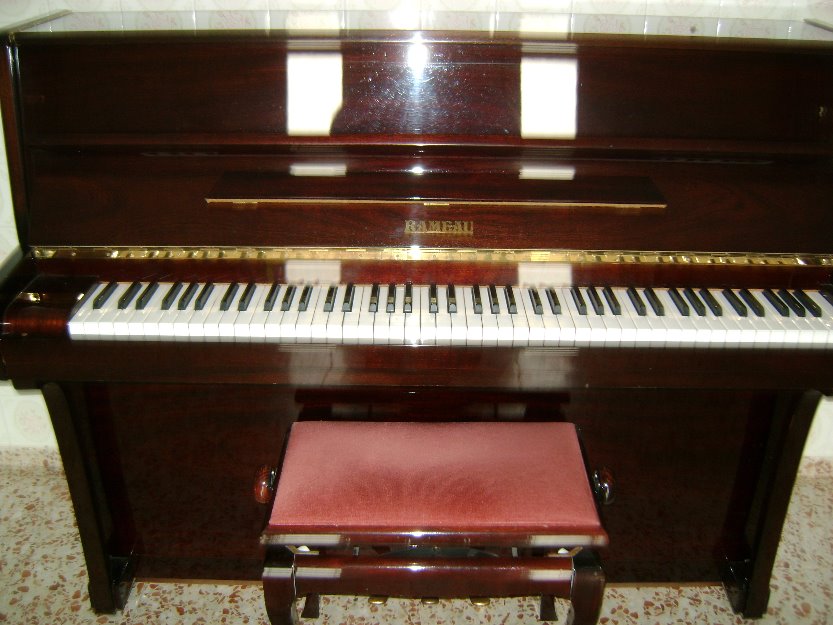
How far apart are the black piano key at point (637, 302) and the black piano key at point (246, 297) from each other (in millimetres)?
790

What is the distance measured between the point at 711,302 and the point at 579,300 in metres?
0.27

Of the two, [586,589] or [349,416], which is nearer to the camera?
[586,589]

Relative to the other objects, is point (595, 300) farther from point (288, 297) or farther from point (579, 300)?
point (288, 297)

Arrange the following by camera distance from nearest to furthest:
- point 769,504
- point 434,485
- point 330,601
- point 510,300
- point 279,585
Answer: point 279,585, point 434,485, point 510,300, point 769,504, point 330,601

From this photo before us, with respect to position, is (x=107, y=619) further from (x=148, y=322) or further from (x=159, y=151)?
(x=159, y=151)

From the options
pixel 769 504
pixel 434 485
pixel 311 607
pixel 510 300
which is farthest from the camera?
pixel 311 607

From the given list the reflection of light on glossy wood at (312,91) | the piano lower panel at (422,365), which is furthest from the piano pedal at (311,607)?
the reflection of light on glossy wood at (312,91)

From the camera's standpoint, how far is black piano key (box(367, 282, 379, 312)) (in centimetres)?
138

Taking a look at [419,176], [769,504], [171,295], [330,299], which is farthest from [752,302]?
[171,295]

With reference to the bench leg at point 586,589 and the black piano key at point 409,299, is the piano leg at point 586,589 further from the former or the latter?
the black piano key at point 409,299

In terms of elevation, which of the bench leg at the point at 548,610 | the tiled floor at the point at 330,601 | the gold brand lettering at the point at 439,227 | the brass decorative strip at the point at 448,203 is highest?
the brass decorative strip at the point at 448,203

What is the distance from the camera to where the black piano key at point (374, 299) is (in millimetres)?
1380

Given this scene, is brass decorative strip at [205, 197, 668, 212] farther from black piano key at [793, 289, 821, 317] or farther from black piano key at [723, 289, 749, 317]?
black piano key at [793, 289, 821, 317]

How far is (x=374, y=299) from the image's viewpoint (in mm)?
1407
